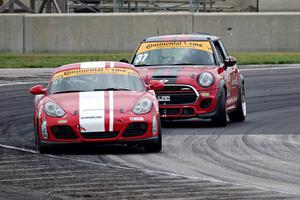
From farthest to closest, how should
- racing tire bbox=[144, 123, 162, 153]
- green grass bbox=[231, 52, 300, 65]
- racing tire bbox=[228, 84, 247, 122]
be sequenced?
1. green grass bbox=[231, 52, 300, 65]
2. racing tire bbox=[228, 84, 247, 122]
3. racing tire bbox=[144, 123, 162, 153]

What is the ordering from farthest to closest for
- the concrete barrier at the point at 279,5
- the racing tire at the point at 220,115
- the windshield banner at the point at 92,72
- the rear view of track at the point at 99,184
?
the concrete barrier at the point at 279,5 → the racing tire at the point at 220,115 → the windshield banner at the point at 92,72 → the rear view of track at the point at 99,184

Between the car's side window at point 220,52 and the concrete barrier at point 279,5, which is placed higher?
the car's side window at point 220,52

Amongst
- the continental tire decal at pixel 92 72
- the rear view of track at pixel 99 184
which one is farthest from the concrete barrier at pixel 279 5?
the rear view of track at pixel 99 184

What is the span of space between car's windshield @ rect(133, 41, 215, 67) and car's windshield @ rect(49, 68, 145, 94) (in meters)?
3.15

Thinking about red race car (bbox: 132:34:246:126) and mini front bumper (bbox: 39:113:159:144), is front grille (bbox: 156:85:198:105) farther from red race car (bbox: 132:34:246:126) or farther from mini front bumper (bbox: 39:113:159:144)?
mini front bumper (bbox: 39:113:159:144)

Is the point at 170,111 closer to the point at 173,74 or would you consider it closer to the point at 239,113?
the point at 173,74

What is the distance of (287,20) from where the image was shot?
131ft

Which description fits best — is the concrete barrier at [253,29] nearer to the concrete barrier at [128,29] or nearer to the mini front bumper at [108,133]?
the concrete barrier at [128,29]

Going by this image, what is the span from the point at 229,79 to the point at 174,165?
5.92 metres

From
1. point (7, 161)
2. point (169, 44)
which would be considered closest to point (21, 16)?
point (169, 44)

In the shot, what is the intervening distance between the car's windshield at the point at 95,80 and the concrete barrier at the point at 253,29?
2534 centimetres

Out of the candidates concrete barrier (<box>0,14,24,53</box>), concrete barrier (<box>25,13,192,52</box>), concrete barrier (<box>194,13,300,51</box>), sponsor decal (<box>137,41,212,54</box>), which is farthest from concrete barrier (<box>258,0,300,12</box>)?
sponsor decal (<box>137,41,212,54</box>)

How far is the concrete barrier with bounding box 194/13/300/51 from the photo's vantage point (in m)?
39.9

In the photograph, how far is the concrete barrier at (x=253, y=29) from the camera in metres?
39.9
